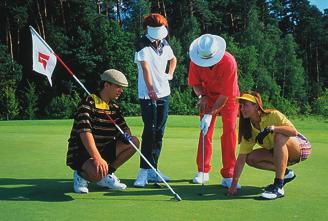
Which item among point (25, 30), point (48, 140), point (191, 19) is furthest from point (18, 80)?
point (48, 140)

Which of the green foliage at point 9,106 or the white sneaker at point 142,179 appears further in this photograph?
→ the green foliage at point 9,106

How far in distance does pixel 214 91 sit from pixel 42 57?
6.12 ft

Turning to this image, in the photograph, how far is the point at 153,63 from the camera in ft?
18.2

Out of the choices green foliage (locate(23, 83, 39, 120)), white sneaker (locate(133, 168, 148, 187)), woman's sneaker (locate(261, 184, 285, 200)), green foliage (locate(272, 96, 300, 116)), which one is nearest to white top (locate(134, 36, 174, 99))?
white sneaker (locate(133, 168, 148, 187))

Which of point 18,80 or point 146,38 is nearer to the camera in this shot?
point 146,38

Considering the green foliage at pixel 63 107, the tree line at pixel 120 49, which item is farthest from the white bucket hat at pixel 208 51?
the green foliage at pixel 63 107

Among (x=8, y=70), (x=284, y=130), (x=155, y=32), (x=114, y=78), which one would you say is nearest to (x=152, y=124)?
(x=114, y=78)

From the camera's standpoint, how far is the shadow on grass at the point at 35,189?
4.56m

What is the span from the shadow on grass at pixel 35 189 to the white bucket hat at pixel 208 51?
1.89 meters

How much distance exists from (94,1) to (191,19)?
30.1 ft

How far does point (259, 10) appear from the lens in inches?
2283

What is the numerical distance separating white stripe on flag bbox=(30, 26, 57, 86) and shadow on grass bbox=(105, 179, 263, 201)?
1386mm

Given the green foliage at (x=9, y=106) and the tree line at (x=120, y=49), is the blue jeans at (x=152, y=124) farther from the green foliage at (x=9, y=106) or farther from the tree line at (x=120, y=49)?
the green foliage at (x=9, y=106)

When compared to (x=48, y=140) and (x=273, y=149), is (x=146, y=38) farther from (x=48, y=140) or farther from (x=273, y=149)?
(x=48, y=140)
